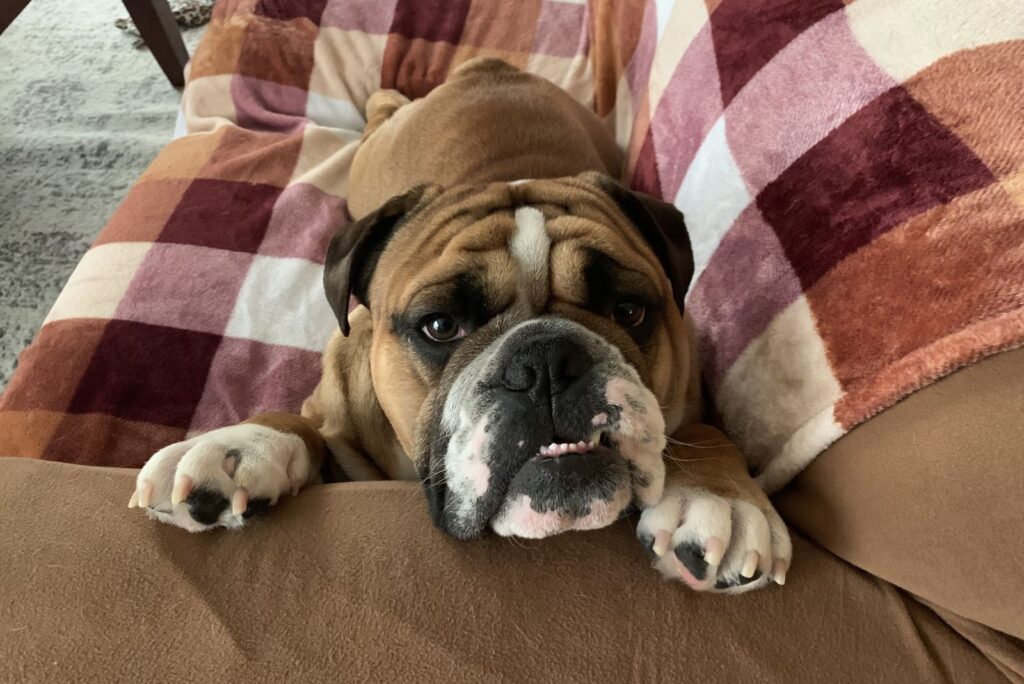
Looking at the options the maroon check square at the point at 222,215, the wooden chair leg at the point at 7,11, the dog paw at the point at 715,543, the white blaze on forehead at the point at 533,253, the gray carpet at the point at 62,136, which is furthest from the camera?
the gray carpet at the point at 62,136

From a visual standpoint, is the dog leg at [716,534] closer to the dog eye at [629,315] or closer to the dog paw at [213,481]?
the dog eye at [629,315]

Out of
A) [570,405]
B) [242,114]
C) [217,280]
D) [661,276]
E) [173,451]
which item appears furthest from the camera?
[242,114]

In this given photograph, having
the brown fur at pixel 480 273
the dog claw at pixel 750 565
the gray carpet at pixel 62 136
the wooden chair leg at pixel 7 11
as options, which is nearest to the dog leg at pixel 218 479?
the brown fur at pixel 480 273

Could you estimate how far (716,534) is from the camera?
130 centimetres

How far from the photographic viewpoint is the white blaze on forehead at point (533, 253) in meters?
1.54

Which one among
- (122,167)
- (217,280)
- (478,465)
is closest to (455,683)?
(478,465)

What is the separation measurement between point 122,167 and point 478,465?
3126mm

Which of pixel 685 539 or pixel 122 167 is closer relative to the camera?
pixel 685 539

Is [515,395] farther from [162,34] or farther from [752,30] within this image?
[162,34]

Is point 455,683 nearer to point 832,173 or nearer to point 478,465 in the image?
point 478,465

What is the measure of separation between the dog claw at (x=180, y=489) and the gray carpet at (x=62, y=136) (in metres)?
1.84

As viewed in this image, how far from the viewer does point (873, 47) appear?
1.55 metres

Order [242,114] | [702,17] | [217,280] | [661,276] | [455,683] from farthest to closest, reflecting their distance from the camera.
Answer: [242,114] < [217,280] < [702,17] < [661,276] < [455,683]

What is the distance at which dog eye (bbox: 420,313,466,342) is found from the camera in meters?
1.55
